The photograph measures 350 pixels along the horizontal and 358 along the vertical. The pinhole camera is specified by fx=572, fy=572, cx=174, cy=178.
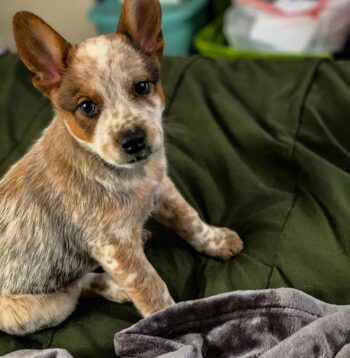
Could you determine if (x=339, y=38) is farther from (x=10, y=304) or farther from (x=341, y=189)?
(x=10, y=304)

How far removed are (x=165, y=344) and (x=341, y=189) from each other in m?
0.88

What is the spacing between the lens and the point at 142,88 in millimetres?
1634

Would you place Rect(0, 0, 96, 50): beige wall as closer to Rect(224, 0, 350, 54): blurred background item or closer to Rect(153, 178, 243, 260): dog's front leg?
Rect(224, 0, 350, 54): blurred background item

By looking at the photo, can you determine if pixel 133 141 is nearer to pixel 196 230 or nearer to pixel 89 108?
pixel 89 108

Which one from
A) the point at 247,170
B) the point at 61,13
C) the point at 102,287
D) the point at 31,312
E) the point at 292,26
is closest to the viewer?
the point at 31,312

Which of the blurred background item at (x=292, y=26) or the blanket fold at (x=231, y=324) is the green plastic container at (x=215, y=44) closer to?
the blurred background item at (x=292, y=26)

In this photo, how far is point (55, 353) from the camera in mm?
1651

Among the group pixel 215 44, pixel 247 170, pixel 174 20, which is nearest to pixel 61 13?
pixel 174 20

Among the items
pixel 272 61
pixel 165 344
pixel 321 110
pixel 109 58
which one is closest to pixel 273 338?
pixel 165 344

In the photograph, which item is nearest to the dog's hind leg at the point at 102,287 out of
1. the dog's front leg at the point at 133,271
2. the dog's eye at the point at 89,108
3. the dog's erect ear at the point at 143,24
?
the dog's front leg at the point at 133,271

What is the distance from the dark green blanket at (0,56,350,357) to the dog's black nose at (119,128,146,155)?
588 mm

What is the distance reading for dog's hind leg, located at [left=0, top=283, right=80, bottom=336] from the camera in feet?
5.82

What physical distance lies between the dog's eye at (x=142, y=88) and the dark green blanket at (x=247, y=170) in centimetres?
67

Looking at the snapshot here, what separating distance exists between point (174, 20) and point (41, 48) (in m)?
2.20
